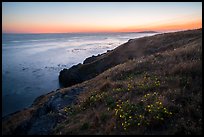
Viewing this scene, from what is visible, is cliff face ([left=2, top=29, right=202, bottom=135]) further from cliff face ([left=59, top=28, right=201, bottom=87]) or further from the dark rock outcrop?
cliff face ([left=59, top=28, right=201, bottom=87])

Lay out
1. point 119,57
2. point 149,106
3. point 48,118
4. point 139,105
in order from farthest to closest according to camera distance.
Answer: point 119,57 < point 48,118 < point 139,105 < point 149,106

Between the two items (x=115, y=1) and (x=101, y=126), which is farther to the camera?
(x=115, y=1)

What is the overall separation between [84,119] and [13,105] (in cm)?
2179

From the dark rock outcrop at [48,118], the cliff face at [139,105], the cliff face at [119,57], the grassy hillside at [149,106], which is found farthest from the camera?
the cliff face at [119,57]

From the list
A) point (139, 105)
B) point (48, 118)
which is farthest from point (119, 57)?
point (139, 105)

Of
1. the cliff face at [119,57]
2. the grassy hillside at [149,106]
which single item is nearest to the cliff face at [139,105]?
the grassy hillside at [149,106]

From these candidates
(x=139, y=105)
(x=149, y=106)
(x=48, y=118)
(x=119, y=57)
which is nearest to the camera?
(x=149, y=106)

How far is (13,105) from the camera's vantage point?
32.2m

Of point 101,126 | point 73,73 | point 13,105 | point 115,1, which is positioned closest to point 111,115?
point 101,126

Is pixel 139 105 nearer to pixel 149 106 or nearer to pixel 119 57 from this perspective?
pixel 149 106

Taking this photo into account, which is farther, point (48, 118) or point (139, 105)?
point (48, 118)

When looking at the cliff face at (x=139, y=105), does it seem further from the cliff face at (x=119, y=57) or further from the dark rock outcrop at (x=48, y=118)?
the cliff face at (x=119, y=57)

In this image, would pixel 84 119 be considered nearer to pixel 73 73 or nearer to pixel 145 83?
pixel 145 83

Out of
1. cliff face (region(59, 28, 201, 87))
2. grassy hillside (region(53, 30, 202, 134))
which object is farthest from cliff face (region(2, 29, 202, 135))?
cliff face (region(59, 28, 201, 87))
